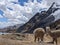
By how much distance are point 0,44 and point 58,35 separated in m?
13.6

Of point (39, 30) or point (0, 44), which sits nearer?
point (0, 44)

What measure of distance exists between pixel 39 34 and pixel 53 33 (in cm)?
355

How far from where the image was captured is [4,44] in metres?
18.9

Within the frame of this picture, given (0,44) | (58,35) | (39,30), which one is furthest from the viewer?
(39,30)

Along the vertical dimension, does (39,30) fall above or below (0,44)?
above

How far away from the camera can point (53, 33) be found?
101ft

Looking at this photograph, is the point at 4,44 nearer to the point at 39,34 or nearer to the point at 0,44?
the point at 0,44

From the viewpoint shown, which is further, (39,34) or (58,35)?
(39,34)

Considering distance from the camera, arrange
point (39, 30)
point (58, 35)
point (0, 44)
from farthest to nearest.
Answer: point (39, 30)
point (58, 35)
point (0, 44)

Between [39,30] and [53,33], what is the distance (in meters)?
3.50

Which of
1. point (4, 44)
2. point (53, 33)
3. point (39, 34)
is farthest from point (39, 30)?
point (4, 44)

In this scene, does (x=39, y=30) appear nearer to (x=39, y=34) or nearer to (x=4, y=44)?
(x=39, y=34)

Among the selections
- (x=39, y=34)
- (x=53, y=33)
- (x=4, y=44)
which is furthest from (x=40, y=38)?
(x=4, y=44)

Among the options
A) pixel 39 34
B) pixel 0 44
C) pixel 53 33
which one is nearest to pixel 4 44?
pixel 0 44
